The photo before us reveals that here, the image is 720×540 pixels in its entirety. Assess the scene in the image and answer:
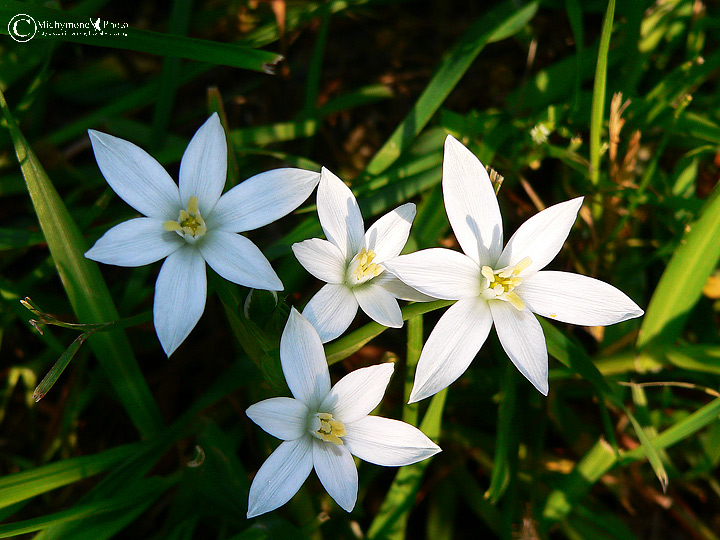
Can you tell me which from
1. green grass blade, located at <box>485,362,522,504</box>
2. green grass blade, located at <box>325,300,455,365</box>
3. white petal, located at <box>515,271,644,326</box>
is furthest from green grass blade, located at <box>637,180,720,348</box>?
green grass blade, located at <box>325,300,455,365</box>

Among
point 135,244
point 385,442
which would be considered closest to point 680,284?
point 385,442

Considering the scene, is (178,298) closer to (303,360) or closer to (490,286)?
(303,360)

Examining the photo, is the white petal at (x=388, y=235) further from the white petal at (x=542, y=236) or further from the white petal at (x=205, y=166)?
A: the white petal at (x=205, y=166)

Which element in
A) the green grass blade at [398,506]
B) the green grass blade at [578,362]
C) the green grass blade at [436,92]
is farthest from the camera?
the green grass blade at [436,92]

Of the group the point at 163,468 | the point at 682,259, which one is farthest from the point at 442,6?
the point at 163,468

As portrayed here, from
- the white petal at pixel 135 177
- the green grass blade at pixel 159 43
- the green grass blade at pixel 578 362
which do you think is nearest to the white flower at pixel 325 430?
the white petal at pixel 135 177
